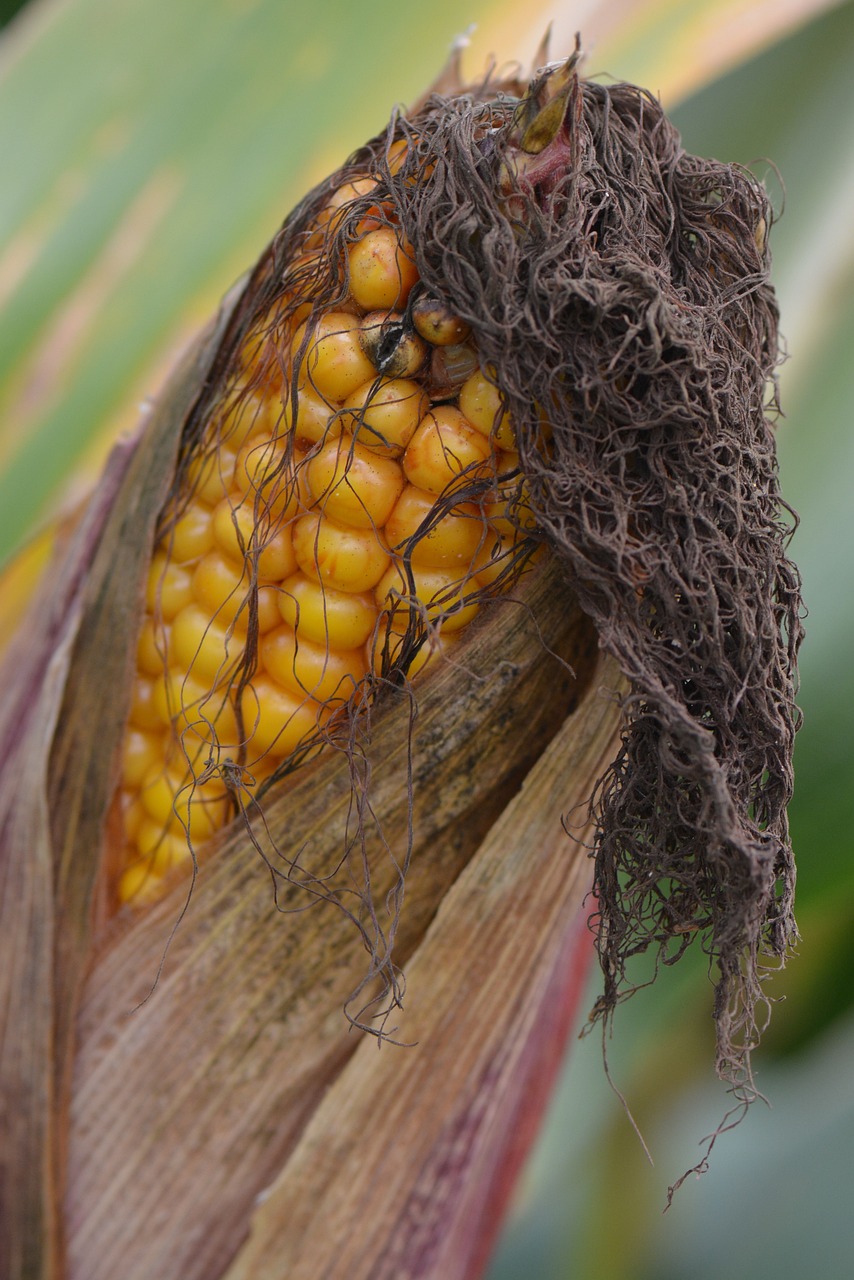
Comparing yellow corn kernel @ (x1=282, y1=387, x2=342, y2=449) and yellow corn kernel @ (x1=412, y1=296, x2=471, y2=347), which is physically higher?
yellow corn kernel @ (x1=412, y1=296, x2=471, y2=347)

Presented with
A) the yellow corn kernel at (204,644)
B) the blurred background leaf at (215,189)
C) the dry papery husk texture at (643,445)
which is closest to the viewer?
the dry papery husk texture at (643,445)

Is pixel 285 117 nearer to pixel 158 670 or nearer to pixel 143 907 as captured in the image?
pixel 158 670

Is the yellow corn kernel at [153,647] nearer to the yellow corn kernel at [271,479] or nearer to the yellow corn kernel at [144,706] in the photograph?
the yellow corn kernel at [144,706]

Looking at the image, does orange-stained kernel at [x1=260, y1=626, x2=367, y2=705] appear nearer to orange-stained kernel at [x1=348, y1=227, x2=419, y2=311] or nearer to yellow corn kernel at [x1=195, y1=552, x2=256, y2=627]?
yellow corn kernel at [x1=195, y1=552, x2=256, y2=627]

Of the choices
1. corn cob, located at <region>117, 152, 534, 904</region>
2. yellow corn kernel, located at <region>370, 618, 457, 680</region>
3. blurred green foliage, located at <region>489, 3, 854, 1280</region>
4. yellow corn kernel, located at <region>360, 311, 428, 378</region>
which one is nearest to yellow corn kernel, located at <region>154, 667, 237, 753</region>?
corn cob, located at <region>117, 152, 534, 904</region>

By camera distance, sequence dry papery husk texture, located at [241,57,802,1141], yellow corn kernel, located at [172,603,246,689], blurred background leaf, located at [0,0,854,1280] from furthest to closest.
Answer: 1. blurred background leaf, located at [0,0,854,1280]
2. yellow corn kernel, located at [172,603,246,689]
3. dry papery husk texture, located at [241,57,802,1141]

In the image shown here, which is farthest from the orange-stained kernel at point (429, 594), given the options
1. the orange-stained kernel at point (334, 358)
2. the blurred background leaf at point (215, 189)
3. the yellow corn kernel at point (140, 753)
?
the blurred background leaf at point (215, 189)

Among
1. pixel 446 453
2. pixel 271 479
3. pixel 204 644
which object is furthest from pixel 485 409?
pixel 204 644
